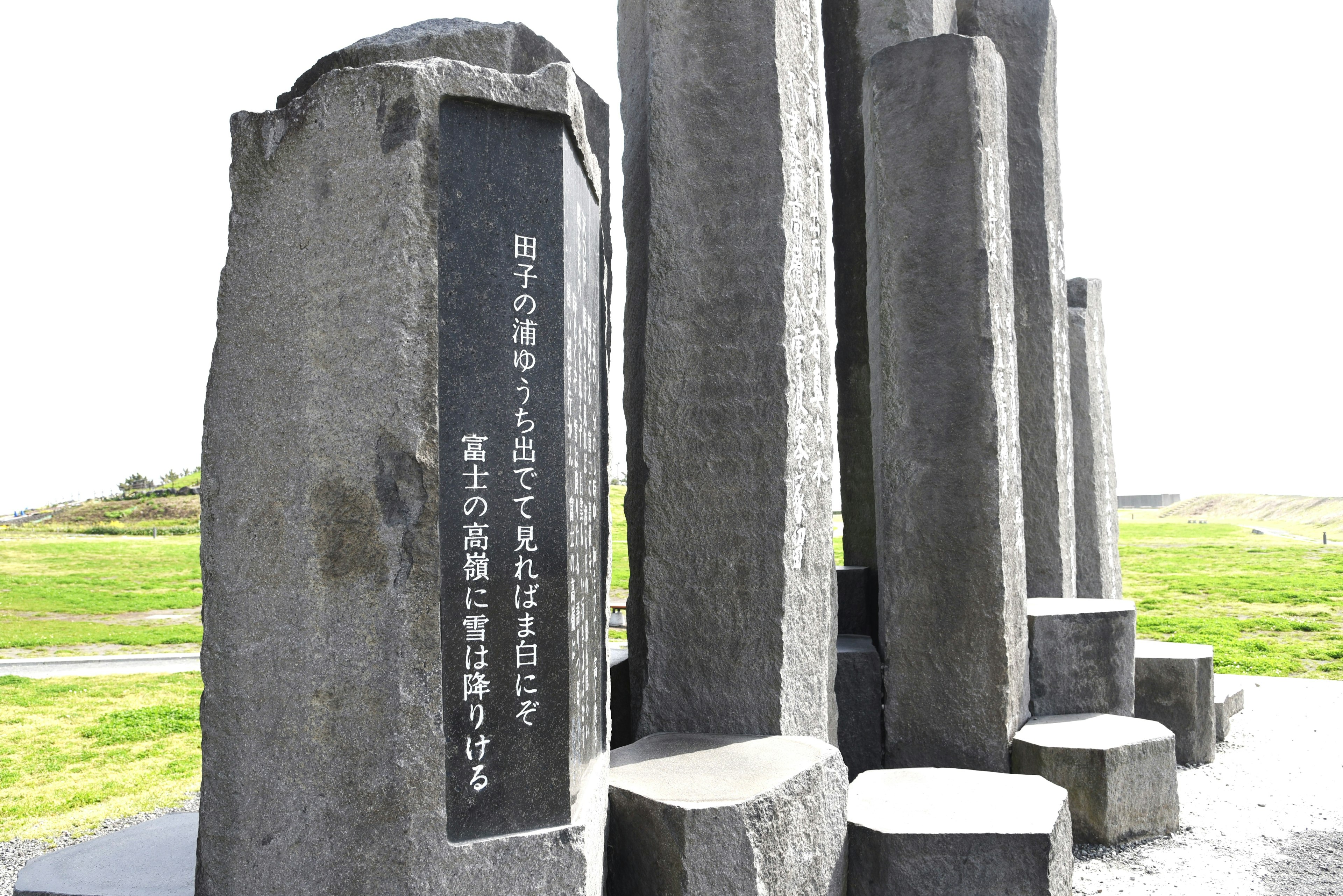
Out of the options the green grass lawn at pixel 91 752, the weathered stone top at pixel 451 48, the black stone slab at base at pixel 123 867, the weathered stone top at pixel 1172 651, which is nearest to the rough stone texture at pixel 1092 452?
the weathered stone top at pixel 1172 651

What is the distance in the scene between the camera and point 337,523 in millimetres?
2350

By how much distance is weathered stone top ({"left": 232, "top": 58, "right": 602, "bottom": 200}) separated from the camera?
2379mm

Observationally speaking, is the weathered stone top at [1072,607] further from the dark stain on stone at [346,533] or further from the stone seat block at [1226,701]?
the dark stain on stone at [346,533]

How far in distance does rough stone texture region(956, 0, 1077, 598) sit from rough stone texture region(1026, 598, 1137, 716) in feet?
2.89

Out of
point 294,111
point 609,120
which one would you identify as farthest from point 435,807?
point 609,120

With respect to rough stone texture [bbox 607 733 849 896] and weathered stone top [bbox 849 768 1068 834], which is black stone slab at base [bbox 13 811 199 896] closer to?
rough stone texture [bbox 607 733 849 896]

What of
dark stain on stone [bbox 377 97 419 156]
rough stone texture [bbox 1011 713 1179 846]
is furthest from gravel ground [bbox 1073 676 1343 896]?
dark stain on stone [bbox 377 97 419 156]

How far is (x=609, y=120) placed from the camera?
3512mm

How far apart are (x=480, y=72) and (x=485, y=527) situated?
1.20 metres

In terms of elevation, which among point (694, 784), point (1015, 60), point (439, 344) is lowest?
point (694, 784)

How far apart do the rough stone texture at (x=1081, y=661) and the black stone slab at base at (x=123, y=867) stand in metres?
4.07

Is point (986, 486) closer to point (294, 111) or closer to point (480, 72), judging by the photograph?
point (480, 72)

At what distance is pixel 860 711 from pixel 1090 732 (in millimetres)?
1129

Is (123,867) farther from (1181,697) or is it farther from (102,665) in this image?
(102,665)
